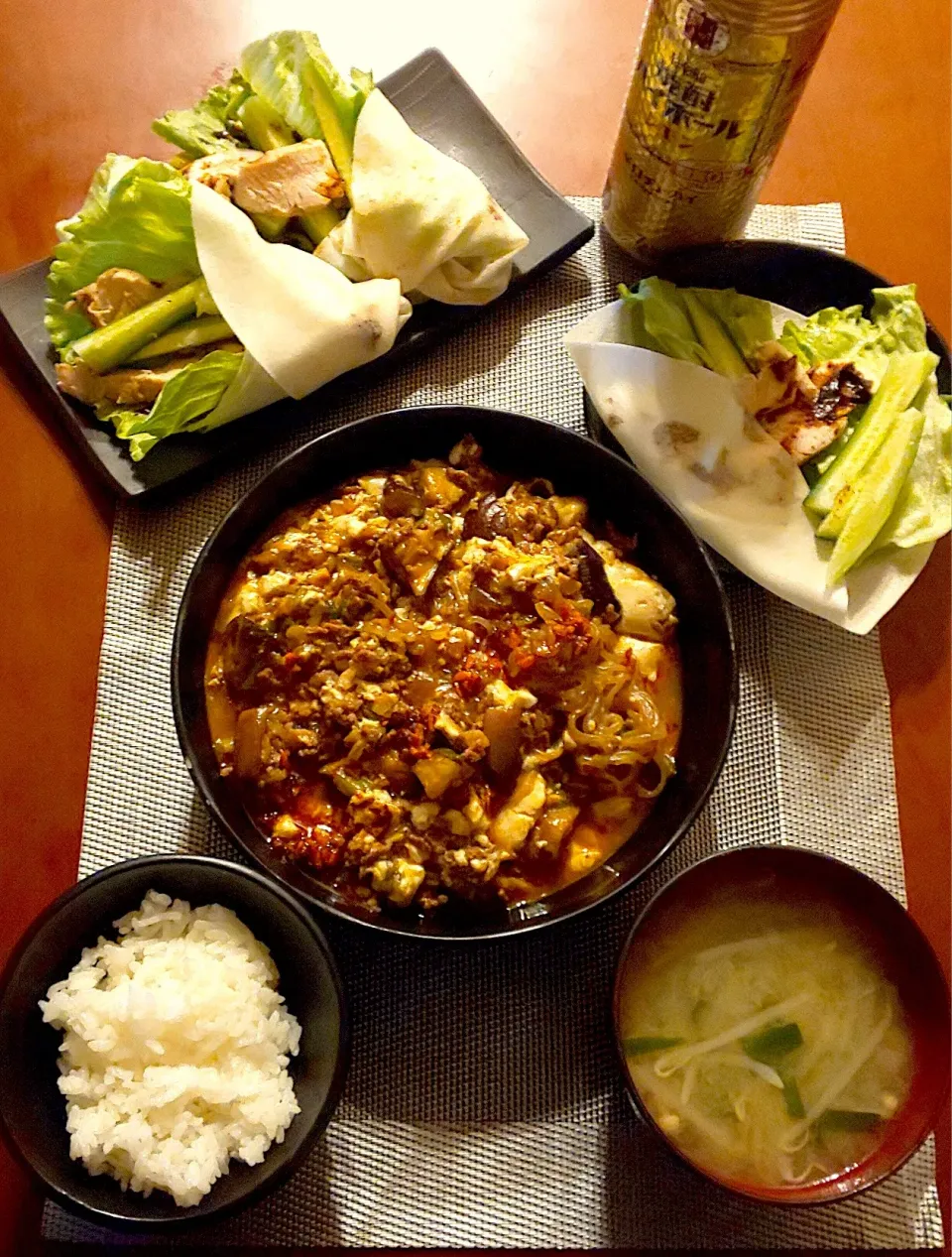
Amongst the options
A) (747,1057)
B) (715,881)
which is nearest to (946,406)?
(715,881)

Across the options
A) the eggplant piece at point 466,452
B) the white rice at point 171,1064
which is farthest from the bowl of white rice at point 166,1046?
the eggplant piece at point 466,452

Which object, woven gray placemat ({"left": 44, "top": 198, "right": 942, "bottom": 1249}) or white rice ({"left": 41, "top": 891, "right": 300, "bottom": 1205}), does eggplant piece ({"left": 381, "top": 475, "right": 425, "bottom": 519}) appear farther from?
white rice ({"left": 41, "top": 891, "right": 300, "bottom": 1205})

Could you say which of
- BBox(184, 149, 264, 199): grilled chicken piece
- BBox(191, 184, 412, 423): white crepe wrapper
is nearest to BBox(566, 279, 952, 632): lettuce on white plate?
BBox(191, 184, 412, 423): white crepe wrapper

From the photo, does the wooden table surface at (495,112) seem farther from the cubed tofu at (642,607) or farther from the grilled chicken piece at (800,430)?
the cubed tofu at (642,607)

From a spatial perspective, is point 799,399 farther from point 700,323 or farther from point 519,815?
point 519,815

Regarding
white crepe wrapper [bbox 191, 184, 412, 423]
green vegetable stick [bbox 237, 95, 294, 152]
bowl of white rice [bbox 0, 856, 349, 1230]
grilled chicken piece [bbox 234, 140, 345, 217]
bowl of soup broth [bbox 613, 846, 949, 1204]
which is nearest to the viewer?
bowl of white rice [bbox 0, 856, 349, 1230]

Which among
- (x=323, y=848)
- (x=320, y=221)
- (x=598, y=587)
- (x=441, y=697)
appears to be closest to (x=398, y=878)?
(x=323, y=848)
